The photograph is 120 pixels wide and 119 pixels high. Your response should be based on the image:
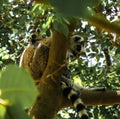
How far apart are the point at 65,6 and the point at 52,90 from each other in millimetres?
3603

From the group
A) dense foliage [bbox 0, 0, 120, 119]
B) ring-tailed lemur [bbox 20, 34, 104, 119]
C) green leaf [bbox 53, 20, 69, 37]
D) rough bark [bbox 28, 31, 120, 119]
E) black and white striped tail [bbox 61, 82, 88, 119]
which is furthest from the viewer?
dense foliage [bbox 0, 0, 120, 119]

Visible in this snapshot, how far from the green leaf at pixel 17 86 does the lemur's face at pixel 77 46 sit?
5.41 meters

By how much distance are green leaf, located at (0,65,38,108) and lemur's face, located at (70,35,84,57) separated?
17.7 ft

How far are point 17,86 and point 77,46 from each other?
561 cm

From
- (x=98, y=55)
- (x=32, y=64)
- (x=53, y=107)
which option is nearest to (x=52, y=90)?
(x=53, y=107)

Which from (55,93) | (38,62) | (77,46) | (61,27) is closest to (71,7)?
(61,27)

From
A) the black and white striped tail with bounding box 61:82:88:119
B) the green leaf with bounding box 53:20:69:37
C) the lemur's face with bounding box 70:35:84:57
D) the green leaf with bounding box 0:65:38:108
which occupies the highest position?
the lemur's face with bounding box 70:35:84:57

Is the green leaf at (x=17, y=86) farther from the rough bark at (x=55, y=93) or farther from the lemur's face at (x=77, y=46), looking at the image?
the lemur's face at (x=77, y=46)

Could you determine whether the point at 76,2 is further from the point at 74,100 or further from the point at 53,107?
the point at 74,100

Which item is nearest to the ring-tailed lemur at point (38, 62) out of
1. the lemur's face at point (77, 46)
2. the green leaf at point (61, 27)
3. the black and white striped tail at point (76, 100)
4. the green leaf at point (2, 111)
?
the black and white striped tail at point (76, 100)

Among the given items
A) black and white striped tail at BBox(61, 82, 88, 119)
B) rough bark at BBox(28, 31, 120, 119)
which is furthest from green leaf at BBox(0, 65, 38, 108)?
black and white striped tail at BBox(61, 82, 88, 119)

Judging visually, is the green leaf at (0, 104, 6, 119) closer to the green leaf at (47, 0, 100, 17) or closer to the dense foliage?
the green leaf at (47, 0, 100, 17)

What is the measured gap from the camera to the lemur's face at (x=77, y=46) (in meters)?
5.84

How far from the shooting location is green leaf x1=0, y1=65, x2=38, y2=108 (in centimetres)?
36
